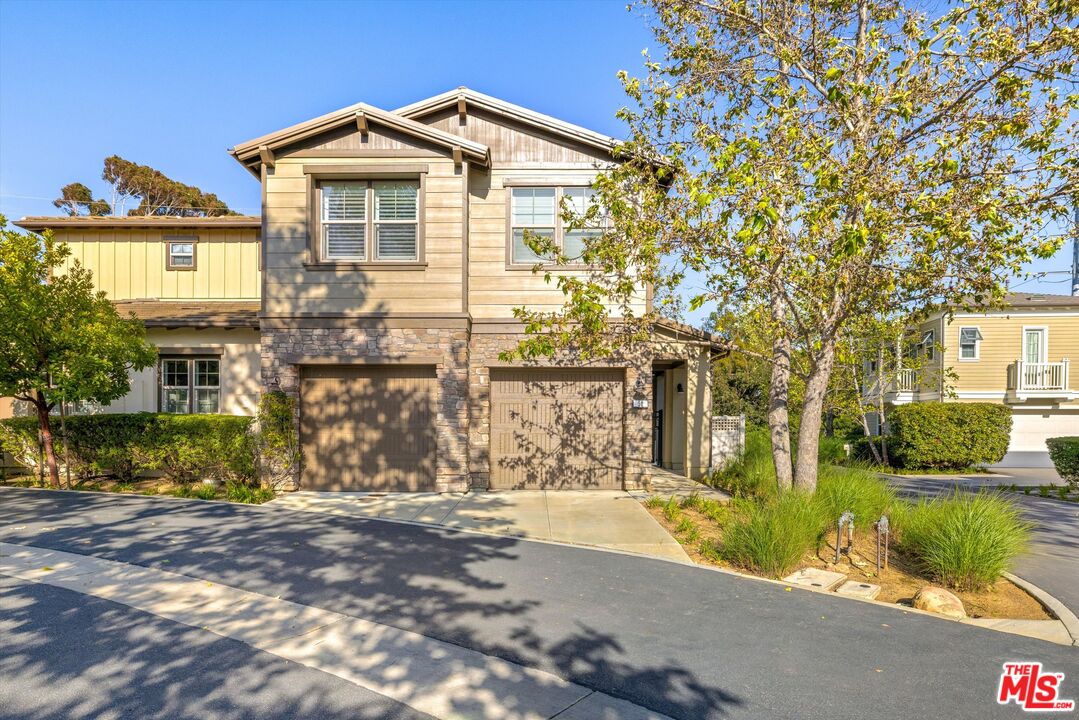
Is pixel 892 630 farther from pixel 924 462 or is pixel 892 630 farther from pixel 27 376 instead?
pixel 924 462

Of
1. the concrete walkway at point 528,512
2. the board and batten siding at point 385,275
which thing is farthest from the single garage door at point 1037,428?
the board and batten siding at point 385,275

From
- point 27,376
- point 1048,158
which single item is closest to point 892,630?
point 1048,158

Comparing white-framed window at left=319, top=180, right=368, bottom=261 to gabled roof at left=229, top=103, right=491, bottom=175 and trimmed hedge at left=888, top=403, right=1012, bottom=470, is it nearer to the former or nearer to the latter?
gabled roof at left=229, top=103, right=491, bottom=175

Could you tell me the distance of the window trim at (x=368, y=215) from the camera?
1124 cm

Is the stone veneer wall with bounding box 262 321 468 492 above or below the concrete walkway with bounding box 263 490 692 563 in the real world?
above

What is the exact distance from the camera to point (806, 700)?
4012 millimetres

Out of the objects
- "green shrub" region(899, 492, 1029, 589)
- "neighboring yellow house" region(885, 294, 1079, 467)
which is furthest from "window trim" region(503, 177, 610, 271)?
"neighboring yellow house" region(885, 294, 1079, 467)

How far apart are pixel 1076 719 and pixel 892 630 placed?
1.42 metres

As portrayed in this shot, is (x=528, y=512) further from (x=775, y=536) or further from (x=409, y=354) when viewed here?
(x=775, y=536)

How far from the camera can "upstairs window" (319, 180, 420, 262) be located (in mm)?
11430

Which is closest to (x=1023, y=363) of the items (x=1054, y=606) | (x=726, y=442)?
(x=726, y=442)

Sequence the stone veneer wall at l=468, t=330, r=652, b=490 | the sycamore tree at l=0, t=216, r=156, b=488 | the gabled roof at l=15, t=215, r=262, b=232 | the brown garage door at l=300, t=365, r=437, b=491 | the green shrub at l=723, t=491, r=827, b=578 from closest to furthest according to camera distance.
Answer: the green shrub at l=723, t=491, r=827, b=578, the sycamore tree at l=0, t=216, r=156, b=488, the brown garage door at l=300, t=365, r=437, b=491, the stone veneer wall at l=468, t=330, r=652, b=490, the gabled roof at l=15, t=215, r=262, b=232

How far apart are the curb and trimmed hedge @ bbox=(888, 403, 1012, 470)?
13.9 metres

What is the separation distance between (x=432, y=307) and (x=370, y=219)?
2.12m
